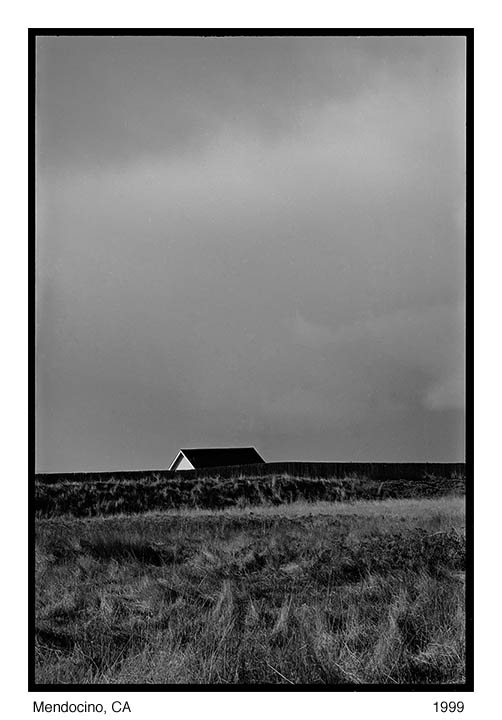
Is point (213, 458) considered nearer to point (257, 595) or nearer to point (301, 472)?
point (301, 472)

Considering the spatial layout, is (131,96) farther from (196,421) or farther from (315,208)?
(196,421)

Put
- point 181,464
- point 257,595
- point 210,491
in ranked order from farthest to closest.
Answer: point 210,491, point 181,464, point 257,595

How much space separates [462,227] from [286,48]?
135cm

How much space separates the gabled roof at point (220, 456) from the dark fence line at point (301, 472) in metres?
0.03

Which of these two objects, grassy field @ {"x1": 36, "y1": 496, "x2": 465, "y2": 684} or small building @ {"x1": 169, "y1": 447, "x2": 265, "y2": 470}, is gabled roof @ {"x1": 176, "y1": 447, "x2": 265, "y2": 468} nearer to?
small building @ {"x1": 169, "y1": 447, "x2": 265, "y2": 470}

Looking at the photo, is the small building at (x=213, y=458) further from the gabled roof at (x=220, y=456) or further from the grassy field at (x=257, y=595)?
the grassy field at (x=257, y=595)

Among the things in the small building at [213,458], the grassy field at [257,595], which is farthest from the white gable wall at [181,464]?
the grassy field at [257,595]

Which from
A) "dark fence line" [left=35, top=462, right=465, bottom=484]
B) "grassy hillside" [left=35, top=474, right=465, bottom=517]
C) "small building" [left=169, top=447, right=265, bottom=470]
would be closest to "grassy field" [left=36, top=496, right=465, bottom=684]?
"grassy hillside" [left=35, top=474, right=465, bottom=517]

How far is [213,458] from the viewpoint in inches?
180

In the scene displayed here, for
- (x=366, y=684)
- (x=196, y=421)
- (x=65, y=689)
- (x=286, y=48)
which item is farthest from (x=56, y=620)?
(x=286, y=48)

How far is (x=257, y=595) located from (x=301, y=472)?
0.67 meters

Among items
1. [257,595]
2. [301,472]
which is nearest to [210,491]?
[301,472]

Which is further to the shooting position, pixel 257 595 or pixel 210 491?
pixel 210 491

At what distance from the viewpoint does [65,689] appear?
14.0ft
